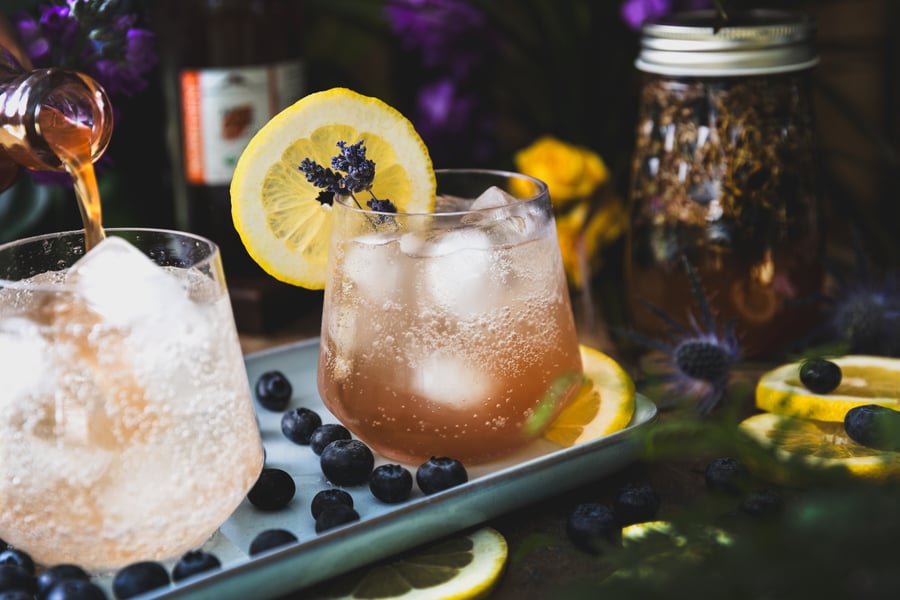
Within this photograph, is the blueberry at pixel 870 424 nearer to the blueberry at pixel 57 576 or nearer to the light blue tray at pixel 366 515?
the light blue tray at pixel 366 515

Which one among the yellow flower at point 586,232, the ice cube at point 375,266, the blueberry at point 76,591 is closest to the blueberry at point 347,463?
the ice cube at point 375,266

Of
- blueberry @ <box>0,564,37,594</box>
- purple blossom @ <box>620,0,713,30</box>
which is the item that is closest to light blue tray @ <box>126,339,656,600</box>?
blueberry @ <box>0,564,37,594</box>

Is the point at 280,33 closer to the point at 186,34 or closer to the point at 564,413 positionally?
the point at 186,34

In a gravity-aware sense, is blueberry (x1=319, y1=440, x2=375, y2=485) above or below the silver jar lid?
below

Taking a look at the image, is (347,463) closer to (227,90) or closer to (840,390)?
(840,390)

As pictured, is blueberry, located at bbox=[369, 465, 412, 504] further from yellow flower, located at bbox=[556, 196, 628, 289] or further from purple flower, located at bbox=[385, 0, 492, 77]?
purple flower, located at bbox=[385, 0, 492, 77]
